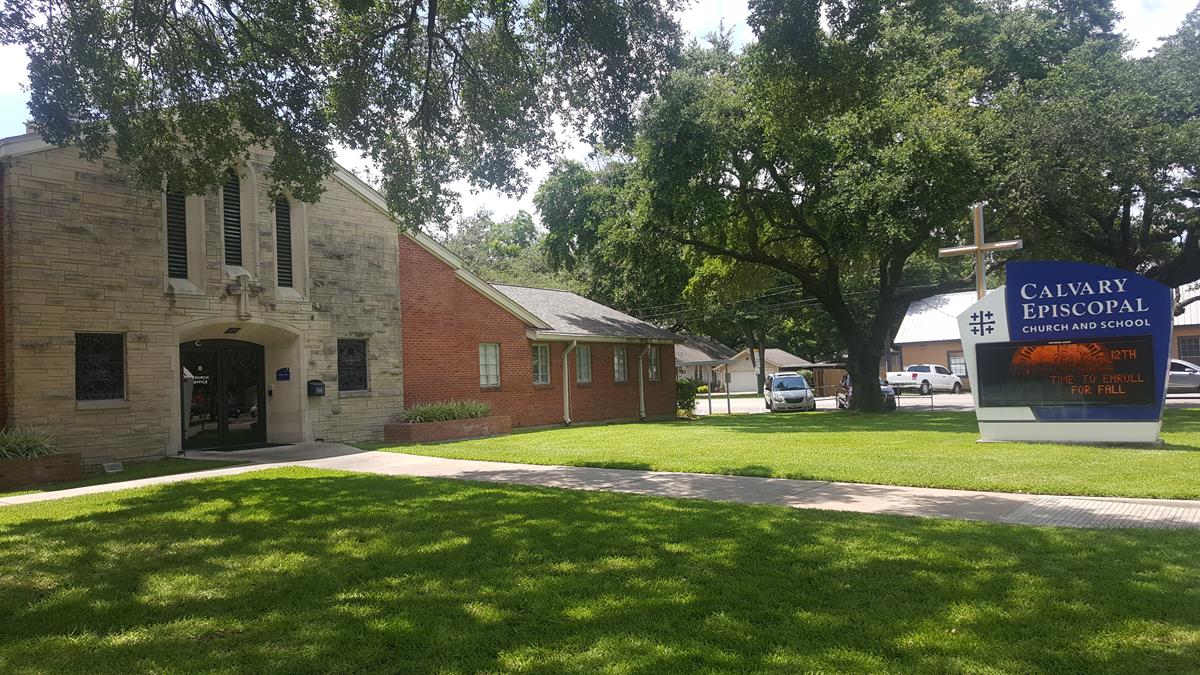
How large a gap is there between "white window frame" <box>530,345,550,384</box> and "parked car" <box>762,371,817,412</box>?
508 inches

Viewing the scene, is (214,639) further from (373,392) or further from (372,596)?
(373,392)

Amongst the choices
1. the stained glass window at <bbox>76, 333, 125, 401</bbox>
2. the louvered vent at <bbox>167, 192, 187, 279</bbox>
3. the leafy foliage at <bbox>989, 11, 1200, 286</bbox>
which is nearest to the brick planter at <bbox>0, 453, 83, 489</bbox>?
the stained glass window at <bbox>76, 333, 125, 401</bbox>

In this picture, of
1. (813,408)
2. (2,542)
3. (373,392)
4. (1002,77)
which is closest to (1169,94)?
(1002,77)

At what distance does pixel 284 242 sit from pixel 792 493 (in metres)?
12.6

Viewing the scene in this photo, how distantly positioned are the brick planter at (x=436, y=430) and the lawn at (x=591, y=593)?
9.06 metres

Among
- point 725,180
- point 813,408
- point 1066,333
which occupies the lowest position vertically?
point 813,408

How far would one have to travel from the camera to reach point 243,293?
15.5 m

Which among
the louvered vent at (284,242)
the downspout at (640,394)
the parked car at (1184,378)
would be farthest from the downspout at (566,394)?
the parked car at (1184,378)

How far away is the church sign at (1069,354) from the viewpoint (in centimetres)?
1340

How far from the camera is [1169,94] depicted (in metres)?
21.4

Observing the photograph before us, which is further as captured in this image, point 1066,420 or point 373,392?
point 373,392

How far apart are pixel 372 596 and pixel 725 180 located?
21.5 m

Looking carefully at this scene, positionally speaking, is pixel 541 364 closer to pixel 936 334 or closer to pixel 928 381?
pixel 928 381

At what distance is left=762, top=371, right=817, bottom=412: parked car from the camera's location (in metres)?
31.9
